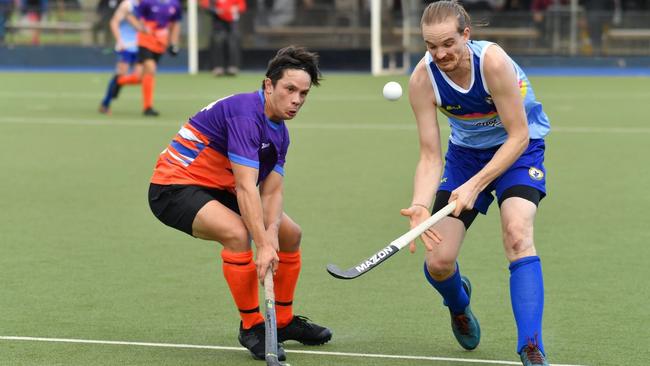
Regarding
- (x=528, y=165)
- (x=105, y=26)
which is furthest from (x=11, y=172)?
(x=105, y=26)

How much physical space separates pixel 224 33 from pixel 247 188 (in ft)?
57.3

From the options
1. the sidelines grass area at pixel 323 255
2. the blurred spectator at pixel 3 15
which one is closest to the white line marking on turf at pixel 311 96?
the sidelines grass area at pixel 323 255

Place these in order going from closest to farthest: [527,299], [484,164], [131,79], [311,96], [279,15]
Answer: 1. [527,299]
2. [484,164]
3. [131,79]
4. [311,96]
5. [279,15]

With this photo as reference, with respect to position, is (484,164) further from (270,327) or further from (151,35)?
(151,35)

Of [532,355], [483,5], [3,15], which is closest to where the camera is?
[532,355]

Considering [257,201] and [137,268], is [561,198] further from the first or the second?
[257,201]

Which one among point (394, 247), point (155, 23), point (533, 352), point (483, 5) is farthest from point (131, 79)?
point (533, 352)

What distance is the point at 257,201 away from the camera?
17.1 feet

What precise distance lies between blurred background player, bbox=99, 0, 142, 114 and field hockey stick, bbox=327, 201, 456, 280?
413 inches

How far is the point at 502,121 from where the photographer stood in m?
5.25

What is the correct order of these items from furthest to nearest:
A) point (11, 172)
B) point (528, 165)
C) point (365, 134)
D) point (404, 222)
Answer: point (365, 134)
point (11, 172)
point (404, 222)
point (528, 165)

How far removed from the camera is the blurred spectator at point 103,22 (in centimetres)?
2448

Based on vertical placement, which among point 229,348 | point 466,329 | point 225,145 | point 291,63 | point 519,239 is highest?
point 291,63

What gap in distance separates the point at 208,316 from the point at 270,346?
1196 millimetres
